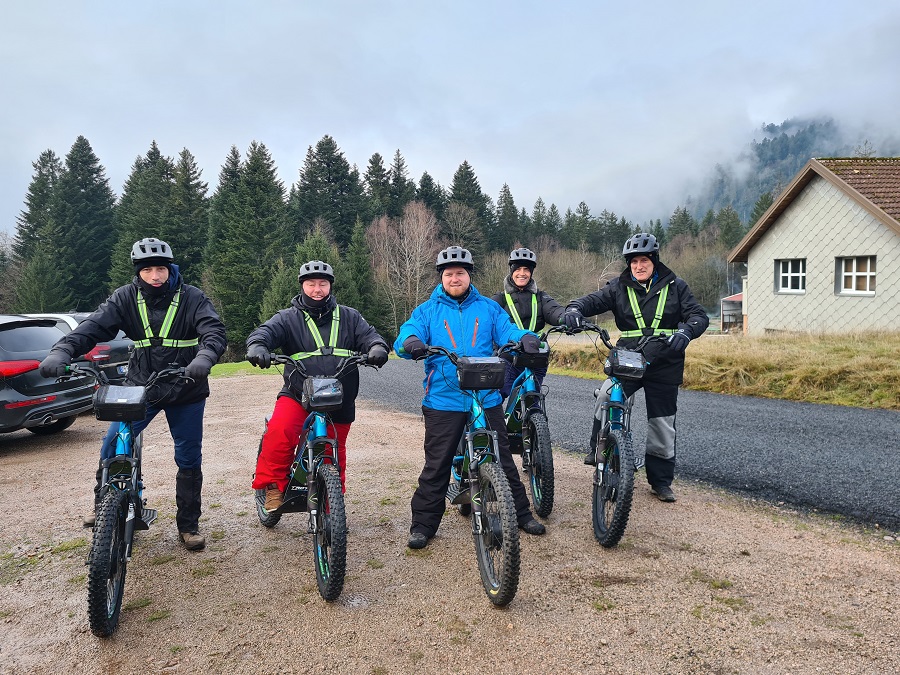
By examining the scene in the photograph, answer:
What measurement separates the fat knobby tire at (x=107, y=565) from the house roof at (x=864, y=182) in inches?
756

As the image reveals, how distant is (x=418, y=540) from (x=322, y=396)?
4.40 ft

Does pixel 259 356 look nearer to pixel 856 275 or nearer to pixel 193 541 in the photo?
pixel 193 541

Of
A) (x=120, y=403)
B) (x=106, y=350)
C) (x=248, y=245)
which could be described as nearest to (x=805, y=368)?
(x=120, y=403)

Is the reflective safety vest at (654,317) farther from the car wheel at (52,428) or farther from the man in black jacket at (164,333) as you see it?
the car wheel at (52,428)

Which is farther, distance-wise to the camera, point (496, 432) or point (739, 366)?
point (739, 366)

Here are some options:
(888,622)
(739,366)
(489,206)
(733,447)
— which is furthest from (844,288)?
(489,206)

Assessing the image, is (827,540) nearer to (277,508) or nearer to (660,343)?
(660,343)

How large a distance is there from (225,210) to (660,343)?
51.3 meters

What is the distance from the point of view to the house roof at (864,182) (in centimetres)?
1680

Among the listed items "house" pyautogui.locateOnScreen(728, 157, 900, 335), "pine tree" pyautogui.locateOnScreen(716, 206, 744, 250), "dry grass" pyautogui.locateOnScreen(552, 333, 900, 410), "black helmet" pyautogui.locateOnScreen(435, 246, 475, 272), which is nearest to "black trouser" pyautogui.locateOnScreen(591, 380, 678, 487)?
"black helmet" pyautogui.locateOnScreen(435, 246, 475, 272)

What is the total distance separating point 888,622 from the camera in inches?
124

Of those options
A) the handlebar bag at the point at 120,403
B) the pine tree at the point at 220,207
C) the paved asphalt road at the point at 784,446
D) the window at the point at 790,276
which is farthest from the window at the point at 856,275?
the pine tree at the point at 220,207

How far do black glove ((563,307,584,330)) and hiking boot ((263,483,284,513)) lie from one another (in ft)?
8.73

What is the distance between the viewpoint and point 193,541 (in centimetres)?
434
